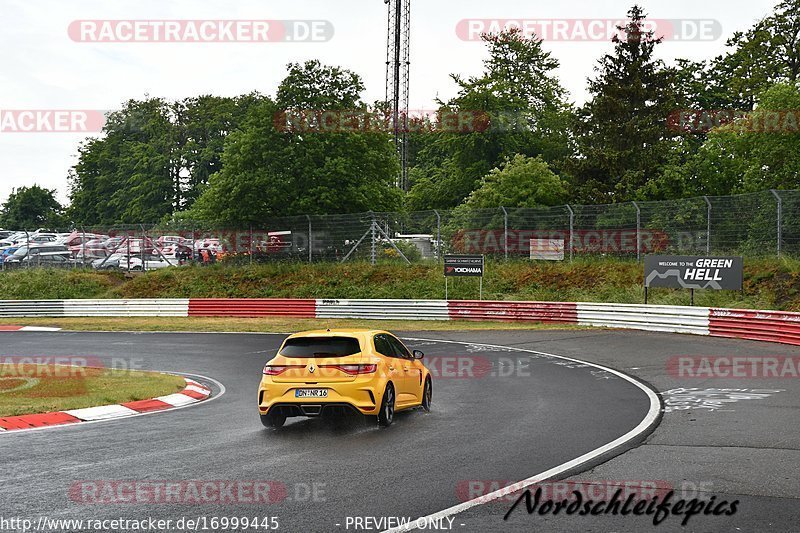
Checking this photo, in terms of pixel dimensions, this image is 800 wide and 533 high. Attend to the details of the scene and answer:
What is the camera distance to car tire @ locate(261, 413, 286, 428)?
39.7 ft

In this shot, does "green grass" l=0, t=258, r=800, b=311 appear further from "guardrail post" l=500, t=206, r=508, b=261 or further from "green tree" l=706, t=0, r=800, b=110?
"green tree" l=706, t=0, r=800, b=110

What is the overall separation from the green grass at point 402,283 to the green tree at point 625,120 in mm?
19360

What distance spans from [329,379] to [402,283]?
2878cm

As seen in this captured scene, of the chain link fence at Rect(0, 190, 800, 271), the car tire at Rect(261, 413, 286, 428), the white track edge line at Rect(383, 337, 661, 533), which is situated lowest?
the car tire at Rect(261, 413, 286, 428)

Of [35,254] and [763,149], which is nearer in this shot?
[763,149]

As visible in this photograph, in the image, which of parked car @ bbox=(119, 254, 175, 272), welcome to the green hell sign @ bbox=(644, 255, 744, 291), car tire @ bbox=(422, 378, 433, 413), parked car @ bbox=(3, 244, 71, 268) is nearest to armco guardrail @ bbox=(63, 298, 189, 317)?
parked car @ bbox=(119, 254, 175, 272)

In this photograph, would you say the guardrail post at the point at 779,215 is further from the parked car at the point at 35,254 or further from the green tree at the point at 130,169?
the green tree at the point at 130,169

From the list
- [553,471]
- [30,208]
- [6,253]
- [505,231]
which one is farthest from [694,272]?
[30,208]

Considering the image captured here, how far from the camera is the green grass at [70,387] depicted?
46.8 feet

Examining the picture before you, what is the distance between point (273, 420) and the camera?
12.2 m

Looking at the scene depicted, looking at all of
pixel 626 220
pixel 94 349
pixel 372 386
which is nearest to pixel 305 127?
pixel 626 220

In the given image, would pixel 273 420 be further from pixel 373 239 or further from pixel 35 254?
pixel 35 254

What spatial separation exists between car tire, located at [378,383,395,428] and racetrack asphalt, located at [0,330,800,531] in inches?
7.1

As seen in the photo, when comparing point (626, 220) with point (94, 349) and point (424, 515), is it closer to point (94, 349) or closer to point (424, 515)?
point (94, 349)
